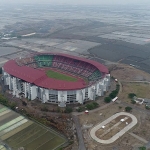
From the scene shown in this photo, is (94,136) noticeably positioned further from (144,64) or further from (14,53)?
(14,53)

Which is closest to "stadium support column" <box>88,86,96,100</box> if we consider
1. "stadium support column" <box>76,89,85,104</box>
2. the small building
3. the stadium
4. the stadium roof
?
the stadium

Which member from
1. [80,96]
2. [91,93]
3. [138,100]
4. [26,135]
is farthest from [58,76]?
[26,135]

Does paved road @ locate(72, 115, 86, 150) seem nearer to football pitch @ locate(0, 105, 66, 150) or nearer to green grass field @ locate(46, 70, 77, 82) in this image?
football pitch @ locate(0, 105, 66, 150)

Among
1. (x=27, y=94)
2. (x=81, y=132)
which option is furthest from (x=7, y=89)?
(x=81, y=132)

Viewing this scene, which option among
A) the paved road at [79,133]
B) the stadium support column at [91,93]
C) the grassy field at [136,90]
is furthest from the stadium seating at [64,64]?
the paved road at [79,133]

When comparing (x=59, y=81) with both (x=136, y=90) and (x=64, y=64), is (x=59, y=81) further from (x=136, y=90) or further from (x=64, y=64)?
(x=136, y=90)

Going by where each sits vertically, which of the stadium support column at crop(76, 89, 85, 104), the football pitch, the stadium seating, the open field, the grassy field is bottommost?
the football pitch

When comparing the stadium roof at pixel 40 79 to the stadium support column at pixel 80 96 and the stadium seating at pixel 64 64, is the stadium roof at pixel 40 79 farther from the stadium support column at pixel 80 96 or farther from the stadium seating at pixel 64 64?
the stadium seating at pixel 64 64
